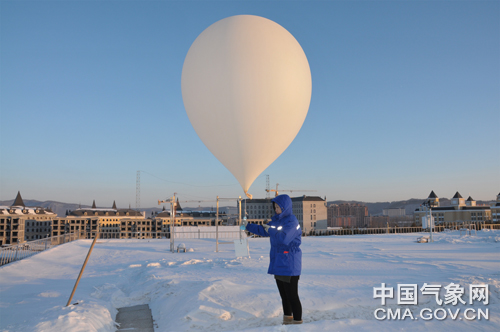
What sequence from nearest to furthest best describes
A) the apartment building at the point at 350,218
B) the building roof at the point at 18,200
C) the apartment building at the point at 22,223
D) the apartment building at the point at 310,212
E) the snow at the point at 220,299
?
the snow at the point at 220,299
the apartment building at the point at 22,223
the apartment building at the point at 310,212
the building roof at the point at 18,200
the apartment building at the point at 350,218

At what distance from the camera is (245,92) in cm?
741

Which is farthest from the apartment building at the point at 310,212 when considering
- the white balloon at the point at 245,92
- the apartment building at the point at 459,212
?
the white balloon at the point at 245,92

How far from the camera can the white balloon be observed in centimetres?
746

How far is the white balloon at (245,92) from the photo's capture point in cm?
746

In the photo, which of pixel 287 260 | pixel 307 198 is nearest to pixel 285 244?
pixel 287 260

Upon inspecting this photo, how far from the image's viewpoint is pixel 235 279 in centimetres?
705

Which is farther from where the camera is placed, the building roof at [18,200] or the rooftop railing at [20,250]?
the building roof at [18,200]

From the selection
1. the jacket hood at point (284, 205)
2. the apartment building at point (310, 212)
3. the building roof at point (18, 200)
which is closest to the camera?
the jacket hood at point (284, 205)

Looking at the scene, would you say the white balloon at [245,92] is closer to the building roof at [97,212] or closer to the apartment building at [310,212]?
the building roof at [97,212]

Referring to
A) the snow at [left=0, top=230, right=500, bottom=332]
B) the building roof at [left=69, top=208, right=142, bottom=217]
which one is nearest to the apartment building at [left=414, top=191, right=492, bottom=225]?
the building roof at [left=69, top=208, right=142, bottom=217]

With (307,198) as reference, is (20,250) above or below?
below

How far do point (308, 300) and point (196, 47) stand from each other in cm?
622

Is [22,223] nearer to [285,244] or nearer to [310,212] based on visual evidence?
[310,212]

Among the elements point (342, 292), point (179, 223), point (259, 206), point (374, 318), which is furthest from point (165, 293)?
point (259, 206)
